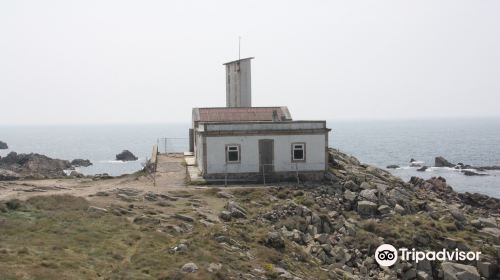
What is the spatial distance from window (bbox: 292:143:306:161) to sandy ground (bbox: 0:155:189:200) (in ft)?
26.0

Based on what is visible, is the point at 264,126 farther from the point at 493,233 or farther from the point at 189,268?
the point at 189,268

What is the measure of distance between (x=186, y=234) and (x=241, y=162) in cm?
1406

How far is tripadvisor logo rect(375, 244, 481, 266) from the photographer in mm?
26188

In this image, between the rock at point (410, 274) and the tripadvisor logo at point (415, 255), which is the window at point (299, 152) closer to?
the tripadvisor logo at point (415, 255)

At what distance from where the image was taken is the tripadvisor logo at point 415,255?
26.2m

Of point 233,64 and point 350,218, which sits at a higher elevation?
point 233,64

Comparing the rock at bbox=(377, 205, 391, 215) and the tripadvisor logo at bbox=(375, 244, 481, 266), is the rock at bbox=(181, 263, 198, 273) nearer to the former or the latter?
the tripadvisor logo at bbox=(375, 244, 481, 266)

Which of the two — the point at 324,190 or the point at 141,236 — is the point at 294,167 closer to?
the point at 324,190

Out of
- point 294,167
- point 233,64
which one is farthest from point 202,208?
point 233,64

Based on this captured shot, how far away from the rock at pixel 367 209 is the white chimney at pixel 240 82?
22.3 meters

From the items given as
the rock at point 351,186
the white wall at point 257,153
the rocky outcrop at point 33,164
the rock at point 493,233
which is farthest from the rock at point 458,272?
the rocky outcrop at point 33,164

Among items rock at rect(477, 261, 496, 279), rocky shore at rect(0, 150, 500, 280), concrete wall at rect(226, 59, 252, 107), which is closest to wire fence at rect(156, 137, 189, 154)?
concrete wall at rect(226, 59, 252, 107)

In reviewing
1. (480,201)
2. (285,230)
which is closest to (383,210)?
(285,230)

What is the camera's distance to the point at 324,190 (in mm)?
34406
